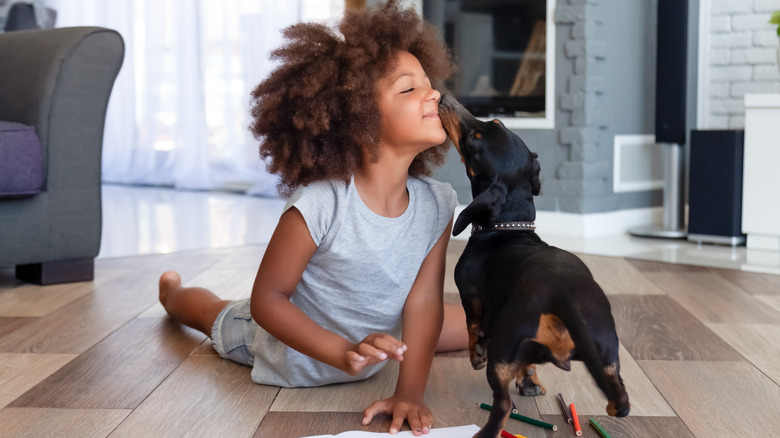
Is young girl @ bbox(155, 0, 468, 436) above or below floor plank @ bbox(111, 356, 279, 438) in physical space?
above

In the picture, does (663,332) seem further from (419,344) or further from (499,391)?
(499,391)

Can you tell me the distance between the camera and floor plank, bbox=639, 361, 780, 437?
1207 millimetres

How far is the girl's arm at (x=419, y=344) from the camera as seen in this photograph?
121 cm

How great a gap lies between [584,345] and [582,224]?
269 centimetres

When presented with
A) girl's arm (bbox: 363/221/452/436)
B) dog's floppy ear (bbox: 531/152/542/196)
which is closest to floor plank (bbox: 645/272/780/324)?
girl's arm (bbox: 363/221/452/436)

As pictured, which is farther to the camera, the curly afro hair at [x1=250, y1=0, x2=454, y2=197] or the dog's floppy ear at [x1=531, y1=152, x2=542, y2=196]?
the curly afro hair at [x1=250, y1=0, x2=454, y2=197]

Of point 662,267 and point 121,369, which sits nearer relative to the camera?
point 121,369

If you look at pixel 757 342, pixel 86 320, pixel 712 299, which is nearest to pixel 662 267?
pixel 712 299

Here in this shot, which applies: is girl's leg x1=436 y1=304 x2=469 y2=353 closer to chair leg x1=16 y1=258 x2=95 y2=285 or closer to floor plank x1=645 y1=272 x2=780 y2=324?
floor plank x1=645 y1=272 x2=780 y2=324

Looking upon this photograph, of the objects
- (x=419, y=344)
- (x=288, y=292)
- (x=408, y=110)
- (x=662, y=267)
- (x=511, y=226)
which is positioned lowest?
(x=662, y=267)

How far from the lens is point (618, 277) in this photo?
8.16 feet

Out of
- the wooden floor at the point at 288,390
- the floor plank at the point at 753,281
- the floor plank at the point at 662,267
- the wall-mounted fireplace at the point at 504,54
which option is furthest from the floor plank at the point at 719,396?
the wall-mounted fireplace at the point at 504,54

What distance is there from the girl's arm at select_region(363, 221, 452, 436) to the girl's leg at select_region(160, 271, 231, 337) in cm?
52

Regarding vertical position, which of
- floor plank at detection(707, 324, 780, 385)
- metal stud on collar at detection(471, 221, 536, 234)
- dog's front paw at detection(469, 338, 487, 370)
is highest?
metal stud on collar at detection(471, 221, 536, 234)
